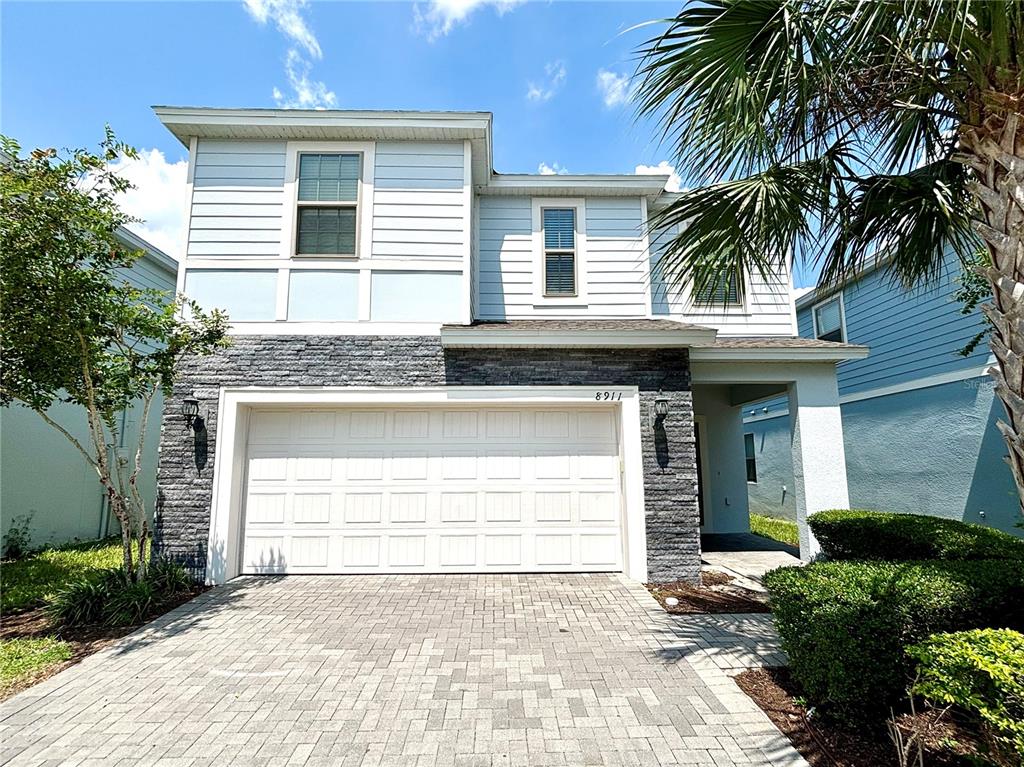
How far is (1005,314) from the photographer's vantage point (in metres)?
3.02

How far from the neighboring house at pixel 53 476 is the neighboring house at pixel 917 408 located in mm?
12850

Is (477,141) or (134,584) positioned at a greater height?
(477,141)

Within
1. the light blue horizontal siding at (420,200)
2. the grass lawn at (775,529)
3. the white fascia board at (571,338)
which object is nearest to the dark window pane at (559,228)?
the light blue horizontal siding at (420,200)

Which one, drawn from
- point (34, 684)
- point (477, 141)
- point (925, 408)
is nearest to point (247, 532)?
point (34, 684)

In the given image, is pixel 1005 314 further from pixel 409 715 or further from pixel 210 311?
pixel 210 311

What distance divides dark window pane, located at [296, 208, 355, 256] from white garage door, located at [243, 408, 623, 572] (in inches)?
87.2

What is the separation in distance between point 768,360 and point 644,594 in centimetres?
406

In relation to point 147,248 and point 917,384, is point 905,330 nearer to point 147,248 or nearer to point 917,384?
point 917,384

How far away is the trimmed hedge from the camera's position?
177 inches

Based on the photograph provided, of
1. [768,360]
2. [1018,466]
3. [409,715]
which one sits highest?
[768,360]

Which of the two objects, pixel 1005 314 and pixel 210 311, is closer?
pixel 1005 314

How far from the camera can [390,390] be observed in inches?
264

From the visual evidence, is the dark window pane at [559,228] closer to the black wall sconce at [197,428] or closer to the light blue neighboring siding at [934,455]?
the black wall sconce at [197,428]

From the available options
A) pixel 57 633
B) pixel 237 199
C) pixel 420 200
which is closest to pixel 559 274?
pixel 420 200
